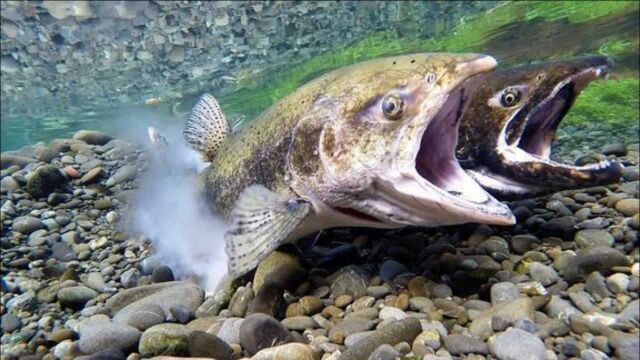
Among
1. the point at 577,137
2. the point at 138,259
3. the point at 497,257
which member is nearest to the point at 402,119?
the point at 497,257

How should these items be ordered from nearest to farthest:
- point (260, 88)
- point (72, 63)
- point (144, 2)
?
point (144, 2) → point (72, 63) → point (260, 88)

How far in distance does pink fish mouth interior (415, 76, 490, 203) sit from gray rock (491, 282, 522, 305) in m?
0.57

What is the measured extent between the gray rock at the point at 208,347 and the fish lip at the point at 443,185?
1.27 m

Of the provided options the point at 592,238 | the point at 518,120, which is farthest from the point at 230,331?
the point at 518,120

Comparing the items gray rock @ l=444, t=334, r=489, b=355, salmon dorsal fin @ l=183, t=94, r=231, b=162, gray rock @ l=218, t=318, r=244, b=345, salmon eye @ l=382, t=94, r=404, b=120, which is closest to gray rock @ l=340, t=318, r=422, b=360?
gray rock @ l=444, t=334, r=489, b=355

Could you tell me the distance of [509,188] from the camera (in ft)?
10.9

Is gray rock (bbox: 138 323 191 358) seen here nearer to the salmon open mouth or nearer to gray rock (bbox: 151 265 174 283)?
gray rock (bbox: 151 265 174 283)

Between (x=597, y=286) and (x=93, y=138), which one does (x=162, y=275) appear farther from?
(x=93, y=138)

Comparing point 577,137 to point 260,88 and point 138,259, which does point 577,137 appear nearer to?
point 138,259

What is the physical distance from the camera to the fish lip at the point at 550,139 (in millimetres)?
2913

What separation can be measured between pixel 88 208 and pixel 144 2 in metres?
9.45

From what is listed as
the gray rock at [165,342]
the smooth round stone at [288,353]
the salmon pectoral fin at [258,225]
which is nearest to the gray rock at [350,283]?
the salmon pectoral fin at [258,225]

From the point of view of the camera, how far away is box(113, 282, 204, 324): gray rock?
3.32 metres

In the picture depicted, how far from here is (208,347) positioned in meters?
2.50
